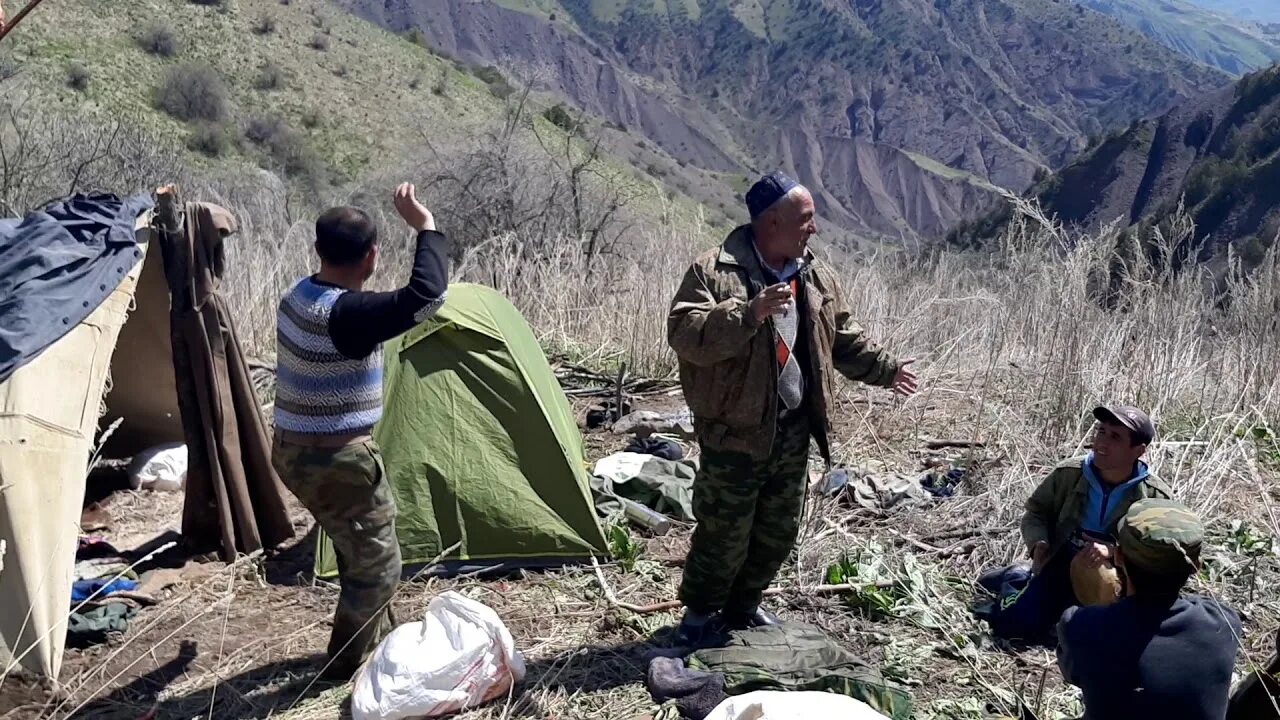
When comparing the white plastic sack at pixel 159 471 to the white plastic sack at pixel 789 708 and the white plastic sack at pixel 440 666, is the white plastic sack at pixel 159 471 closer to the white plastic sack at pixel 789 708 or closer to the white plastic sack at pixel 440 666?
the white plastic sack at pixel 440 666

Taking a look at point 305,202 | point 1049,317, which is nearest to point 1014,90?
point 305,202

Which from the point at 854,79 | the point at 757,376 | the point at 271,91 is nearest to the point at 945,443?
the point at 757,376

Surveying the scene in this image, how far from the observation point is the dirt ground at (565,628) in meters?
3.37

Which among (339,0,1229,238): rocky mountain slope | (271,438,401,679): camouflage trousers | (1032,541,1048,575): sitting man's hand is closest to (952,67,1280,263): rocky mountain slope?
(1032,541,1048,575): sitting man's hand

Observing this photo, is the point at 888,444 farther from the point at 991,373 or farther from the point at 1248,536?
the point at 1248,536

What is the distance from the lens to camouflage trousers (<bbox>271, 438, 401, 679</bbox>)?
3.11 metres

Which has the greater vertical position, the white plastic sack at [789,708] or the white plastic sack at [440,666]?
the white plastic sack at [789,708]

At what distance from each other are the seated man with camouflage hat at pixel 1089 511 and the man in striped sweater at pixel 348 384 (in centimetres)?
250

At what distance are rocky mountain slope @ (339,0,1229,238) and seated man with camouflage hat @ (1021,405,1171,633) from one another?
72472mm

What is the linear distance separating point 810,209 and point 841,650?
5.48 feet

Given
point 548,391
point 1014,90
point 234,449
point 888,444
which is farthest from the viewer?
point 1014,90

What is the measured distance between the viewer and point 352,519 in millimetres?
3193

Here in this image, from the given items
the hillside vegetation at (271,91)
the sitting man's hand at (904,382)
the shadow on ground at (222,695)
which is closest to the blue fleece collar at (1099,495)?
the sitting man's hand at (904,382)

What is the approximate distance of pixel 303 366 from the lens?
3061 millimetres
